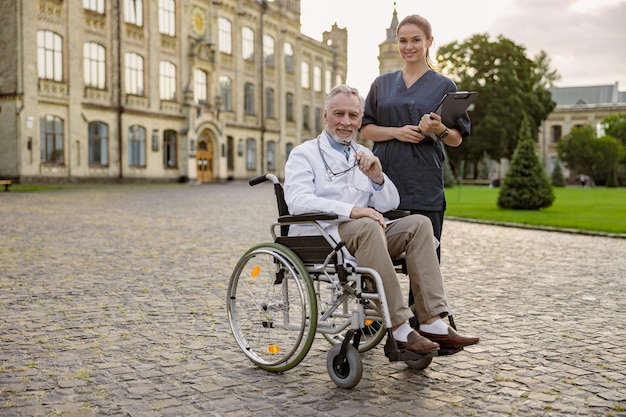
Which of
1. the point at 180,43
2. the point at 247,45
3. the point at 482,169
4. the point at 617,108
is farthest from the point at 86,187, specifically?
the point at 617,108

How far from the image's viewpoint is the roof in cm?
9031

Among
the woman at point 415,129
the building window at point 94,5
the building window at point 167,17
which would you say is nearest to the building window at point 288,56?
the building window at point 167,17

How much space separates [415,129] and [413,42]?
597mm

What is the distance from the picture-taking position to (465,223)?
1703cm

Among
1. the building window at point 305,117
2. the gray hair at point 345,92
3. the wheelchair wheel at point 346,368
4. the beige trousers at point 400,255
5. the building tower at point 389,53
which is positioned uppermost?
the building tower at point 389,53

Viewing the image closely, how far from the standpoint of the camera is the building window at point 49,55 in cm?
3216

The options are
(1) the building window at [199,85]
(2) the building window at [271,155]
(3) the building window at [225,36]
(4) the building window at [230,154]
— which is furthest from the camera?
(2) the building window at [271,155]

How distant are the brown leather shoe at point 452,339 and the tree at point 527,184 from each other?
1763cm

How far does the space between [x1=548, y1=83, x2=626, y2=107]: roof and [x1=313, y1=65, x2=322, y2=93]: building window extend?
4525cm

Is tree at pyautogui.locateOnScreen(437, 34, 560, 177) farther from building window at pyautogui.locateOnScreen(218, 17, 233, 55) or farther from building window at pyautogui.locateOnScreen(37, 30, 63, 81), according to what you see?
building window at pyautogui.locateOnScreen(37, 30, 63, 81)

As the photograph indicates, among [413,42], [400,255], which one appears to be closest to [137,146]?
[413,42]

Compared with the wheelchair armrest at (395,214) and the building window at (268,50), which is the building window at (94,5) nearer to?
the building window at (268,50)

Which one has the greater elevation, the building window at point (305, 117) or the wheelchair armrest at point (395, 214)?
the building window at point (305, 117)

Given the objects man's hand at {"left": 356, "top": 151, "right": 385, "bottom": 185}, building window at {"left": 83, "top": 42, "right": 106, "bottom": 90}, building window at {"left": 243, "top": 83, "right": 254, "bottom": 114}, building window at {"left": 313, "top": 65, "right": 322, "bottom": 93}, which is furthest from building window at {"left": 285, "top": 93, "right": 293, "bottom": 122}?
man's hand at {"left": 356, "top": 151, "right": 385, "bottom": 185}
